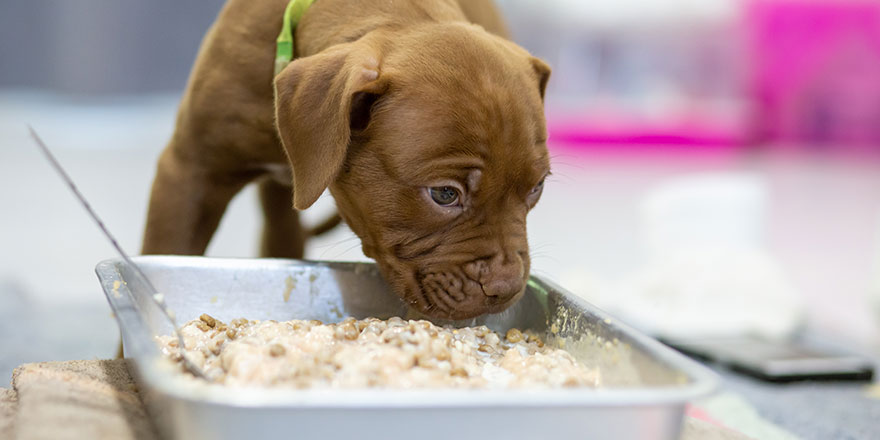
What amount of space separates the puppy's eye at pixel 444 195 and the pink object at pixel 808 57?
23.3 feet

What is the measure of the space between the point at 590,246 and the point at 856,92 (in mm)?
4726

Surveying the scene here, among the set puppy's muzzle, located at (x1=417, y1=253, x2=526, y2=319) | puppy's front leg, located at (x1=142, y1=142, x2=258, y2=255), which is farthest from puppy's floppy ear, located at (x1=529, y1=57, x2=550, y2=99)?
puppy's front leg, located at (x1=142, y1=142, x2=258, y2=255)

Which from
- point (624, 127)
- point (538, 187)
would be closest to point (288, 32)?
point (538, 187)

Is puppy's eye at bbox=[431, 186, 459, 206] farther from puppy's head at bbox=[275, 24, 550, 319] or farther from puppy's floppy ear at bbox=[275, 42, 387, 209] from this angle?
puppy's floppy ear at bbox=[275, 42, 387, 209]

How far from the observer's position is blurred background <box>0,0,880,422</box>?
4.44 metres

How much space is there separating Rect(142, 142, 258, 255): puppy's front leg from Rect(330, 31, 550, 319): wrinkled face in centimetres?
56

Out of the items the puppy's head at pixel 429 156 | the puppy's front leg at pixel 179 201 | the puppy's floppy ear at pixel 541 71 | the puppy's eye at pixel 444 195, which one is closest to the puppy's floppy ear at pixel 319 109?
the puppy's head at pixel 429 156

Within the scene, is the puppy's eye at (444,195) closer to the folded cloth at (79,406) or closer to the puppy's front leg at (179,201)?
the folded cloth at (79,406)

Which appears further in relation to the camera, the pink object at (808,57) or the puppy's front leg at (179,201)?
the pink object at (808,57)

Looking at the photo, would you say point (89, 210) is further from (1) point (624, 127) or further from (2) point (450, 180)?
(1) point (624, 127)

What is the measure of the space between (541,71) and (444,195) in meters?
0.45

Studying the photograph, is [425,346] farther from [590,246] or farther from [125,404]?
[590,246]

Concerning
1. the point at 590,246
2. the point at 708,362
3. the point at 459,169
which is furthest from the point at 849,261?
the point at 459,169

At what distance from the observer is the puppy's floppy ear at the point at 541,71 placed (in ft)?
6.28
